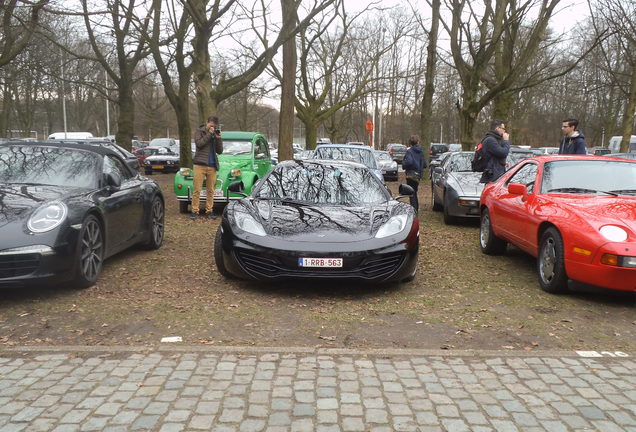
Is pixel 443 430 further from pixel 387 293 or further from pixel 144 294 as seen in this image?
pixel 144 294

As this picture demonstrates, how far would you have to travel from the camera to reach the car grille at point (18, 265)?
15.8 ft

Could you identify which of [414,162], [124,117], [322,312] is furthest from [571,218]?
[124,117]

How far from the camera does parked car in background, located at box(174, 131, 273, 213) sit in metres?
11.6

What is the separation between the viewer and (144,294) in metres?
5.62

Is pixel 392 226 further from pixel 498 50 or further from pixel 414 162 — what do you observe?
pixel 498 50

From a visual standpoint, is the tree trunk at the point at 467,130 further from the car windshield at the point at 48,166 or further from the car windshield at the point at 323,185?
the car windshield at the point at 48,166

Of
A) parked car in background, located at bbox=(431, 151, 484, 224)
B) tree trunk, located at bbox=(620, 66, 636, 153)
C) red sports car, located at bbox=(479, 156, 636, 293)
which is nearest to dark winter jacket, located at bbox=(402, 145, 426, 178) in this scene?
parked car in background, located at bbox=(431, 151, 484, 224)

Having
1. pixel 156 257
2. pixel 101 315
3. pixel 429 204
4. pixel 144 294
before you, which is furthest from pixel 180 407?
pixel 429 204

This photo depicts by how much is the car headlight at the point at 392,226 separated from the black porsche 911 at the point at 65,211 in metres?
2.98

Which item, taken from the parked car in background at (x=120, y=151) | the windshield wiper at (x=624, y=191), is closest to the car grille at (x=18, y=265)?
the parked car in background at (x=120, y=151)

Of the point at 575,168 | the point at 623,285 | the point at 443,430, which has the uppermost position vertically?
the point at 575,168

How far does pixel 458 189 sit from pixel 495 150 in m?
1.01

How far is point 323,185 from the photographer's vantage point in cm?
688

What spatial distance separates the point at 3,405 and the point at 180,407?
1.02 meters
